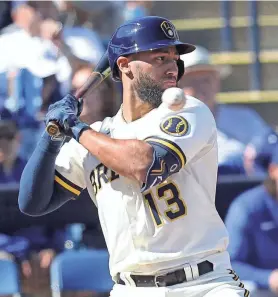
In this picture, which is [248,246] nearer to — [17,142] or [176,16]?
[17,142]

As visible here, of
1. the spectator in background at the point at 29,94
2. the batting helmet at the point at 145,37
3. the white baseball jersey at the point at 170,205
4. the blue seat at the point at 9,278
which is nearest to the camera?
the white baseball jersey at the point at 170,205

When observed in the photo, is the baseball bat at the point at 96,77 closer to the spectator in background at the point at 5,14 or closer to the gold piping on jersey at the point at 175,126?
the gold piping on jersey at the point at 175,126

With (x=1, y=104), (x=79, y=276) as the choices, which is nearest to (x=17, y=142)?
(x=1, y=104)

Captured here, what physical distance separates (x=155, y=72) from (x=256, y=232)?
221 cm

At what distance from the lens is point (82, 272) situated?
4883mm

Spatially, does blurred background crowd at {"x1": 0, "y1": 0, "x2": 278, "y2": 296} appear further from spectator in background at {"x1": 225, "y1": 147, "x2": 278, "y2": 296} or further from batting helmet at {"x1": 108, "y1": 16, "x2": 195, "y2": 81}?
batting helmet at {"x1": 108, "y1": 16, "x2": 195, "y2": 81}

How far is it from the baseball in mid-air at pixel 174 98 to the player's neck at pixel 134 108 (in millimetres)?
277

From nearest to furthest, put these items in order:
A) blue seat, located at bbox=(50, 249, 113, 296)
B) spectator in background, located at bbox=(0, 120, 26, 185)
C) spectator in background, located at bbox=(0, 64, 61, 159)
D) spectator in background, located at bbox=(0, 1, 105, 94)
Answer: blue seat, located at bbox=(50, 249, 113, 296), spectator in background, located at bbox=(0, 120, 26, 185), spectator in background, located at bbox=(0, 64, 61, 159), spectator in background, located at bbox=(0, 1, 105, 94)

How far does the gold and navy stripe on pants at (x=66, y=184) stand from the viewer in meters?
3.22

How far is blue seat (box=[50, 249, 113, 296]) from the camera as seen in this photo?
488cm

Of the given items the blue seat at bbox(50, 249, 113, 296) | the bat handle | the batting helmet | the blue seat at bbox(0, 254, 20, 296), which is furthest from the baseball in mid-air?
the blue seat at bbox(0, 254, 20, 296)

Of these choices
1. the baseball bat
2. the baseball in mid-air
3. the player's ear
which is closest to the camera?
the baseball in mid-air

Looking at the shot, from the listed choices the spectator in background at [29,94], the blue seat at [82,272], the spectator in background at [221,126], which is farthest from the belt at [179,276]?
the spectator in background at [29,94]

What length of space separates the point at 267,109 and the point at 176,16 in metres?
1.46
